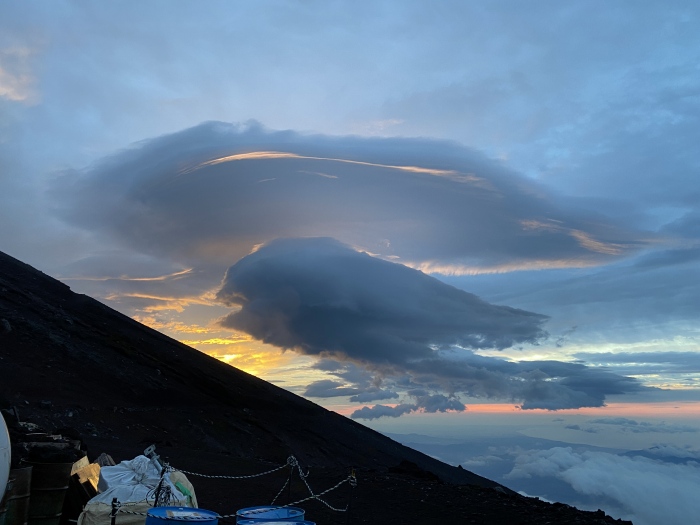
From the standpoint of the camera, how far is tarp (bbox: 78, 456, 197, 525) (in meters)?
11.3

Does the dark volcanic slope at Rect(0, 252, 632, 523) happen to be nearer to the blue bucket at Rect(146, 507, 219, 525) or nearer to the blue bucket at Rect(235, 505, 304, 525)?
the blue bucket at Rect(235, 505, 304, 525)

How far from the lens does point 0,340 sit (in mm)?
50469

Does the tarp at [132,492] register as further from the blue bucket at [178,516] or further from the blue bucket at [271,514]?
the blue bucket at [271,514]

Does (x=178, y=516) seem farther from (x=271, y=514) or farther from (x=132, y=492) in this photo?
(x=271, y=514)

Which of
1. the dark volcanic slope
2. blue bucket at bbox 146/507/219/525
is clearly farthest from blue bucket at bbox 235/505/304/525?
the dark volcanic slope

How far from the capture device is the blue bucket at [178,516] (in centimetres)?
1008

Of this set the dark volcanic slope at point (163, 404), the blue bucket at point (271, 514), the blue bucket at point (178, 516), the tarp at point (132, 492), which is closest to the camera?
the blue bucket at point (178, 516)

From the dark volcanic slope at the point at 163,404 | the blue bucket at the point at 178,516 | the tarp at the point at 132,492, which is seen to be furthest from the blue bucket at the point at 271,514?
the dark volcanic slope at the point at 163,404

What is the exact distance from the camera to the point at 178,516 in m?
10.4

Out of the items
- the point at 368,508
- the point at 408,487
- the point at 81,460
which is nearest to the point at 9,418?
the point at 81,460

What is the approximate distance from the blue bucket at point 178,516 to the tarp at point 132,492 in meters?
1.20

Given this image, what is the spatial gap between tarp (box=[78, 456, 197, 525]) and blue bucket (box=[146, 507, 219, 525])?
1197 mm

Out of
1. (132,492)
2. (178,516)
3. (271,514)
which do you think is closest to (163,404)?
(132,492)

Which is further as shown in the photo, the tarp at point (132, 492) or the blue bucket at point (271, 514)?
the blue bucket at point (271, 514)
